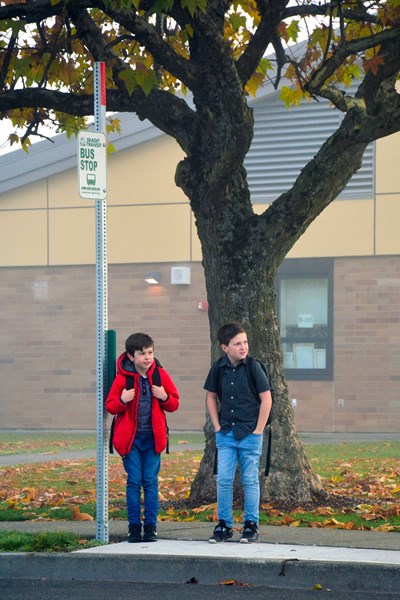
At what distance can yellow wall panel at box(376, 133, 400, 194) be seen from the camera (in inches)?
924

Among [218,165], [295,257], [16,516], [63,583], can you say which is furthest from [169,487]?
[295,257]

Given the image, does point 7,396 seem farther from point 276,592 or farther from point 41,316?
point 276,592

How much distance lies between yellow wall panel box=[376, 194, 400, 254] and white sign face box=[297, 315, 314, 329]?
2061 millimetres

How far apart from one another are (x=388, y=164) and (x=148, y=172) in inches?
194

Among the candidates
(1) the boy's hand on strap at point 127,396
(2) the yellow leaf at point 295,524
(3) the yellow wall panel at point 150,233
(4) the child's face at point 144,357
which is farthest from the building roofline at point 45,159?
(1) the boy's hand on strap at point 127,396

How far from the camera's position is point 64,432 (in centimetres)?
2491

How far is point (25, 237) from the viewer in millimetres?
25859

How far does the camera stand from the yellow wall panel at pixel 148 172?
24938 millimetres

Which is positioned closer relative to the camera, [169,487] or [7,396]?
[169,487]

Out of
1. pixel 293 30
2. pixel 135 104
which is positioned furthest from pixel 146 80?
pixel 293 30

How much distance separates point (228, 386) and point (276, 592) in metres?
1.82

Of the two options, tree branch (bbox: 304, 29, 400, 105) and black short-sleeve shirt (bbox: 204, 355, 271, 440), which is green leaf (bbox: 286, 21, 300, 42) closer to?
tree branch (bbox: 304, 29, 400, 105)

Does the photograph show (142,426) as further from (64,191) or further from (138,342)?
(64,191)

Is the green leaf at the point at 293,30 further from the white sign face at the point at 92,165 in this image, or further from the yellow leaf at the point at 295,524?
the yellow leaf at the point at 295,524
